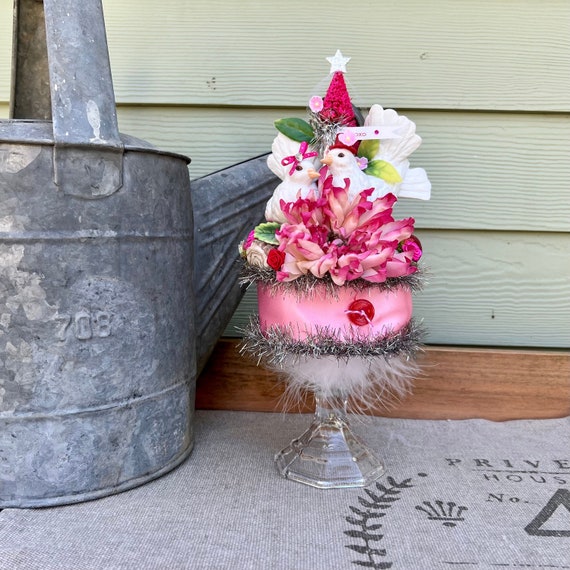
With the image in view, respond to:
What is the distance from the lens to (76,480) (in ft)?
2.30

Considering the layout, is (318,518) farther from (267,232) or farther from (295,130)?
(295,130)

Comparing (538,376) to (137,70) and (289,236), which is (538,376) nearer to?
(289,236)

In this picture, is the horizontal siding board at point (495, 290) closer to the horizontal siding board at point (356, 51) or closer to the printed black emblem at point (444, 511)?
the horizontal siding board at point (356, 51)

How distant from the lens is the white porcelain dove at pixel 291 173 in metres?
0.74

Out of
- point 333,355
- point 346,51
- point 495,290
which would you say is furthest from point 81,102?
point 495,290

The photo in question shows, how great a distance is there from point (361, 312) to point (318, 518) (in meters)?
0.26

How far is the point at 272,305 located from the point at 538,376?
598 mm

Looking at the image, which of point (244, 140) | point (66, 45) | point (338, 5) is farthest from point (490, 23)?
point (66, 45)

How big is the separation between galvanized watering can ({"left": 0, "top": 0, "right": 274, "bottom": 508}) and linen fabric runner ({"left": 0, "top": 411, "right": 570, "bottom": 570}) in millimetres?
62

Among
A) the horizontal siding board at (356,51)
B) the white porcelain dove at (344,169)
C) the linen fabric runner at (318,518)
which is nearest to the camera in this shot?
the linen fabric runner at (318,518)

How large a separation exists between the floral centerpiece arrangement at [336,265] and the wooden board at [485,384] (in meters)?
0.27

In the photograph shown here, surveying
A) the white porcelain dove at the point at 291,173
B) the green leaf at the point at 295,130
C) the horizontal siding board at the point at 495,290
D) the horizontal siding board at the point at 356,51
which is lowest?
the horizontal siding board at the point at 495,290

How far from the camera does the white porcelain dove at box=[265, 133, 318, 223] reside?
739mm

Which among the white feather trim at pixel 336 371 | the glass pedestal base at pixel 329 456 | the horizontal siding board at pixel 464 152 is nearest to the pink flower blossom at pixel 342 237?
the white feather trim at pixel 336 371
